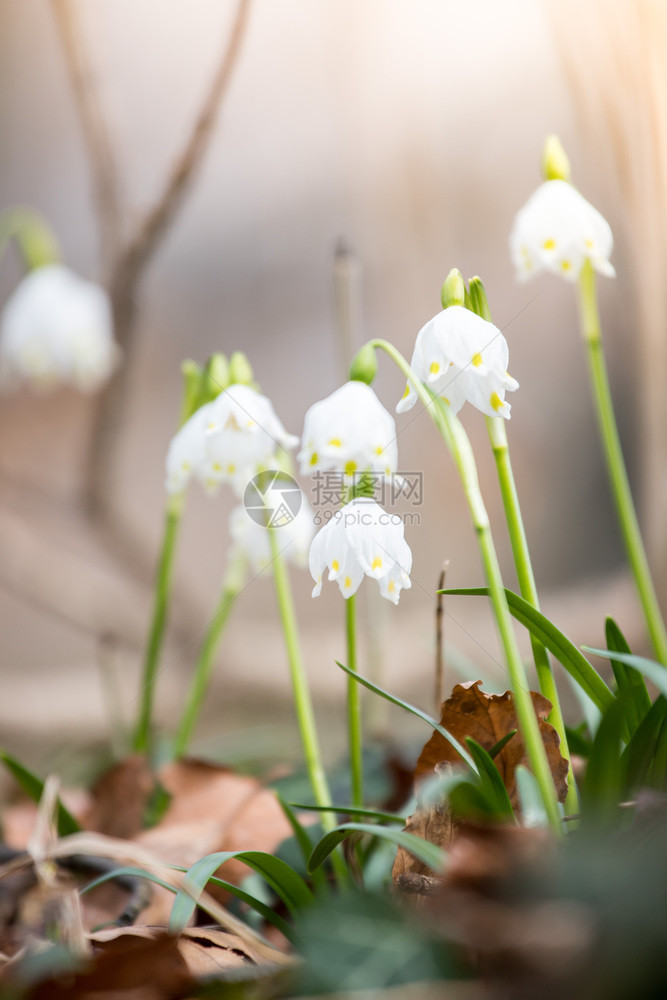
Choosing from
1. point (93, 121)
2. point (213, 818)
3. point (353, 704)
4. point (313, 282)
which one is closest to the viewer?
point (353, 704)

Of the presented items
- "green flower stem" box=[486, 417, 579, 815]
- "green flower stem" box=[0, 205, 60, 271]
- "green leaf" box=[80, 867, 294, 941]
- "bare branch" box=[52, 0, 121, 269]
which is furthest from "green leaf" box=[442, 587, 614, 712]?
"bare branch" box=[52, 0, 121, 269]

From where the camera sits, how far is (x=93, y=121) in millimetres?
1166

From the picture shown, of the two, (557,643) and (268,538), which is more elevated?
(268,538)

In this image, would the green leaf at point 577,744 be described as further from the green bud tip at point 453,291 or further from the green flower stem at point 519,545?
the green bud tip at point 453,291

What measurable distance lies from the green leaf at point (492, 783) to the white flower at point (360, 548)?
0.11 metres

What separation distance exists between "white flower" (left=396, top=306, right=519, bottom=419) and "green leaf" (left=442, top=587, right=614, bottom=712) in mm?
110

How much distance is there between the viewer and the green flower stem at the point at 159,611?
A: 0.72 meters

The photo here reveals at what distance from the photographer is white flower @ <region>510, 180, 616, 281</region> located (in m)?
0.59

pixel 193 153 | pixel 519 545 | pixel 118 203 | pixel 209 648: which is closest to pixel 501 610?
pixel 519 545

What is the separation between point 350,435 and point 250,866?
27 centimetres

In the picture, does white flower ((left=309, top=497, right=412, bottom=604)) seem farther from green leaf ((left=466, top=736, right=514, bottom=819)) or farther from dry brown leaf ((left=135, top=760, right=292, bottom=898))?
dry brown leaf ((left=135, top=760, right=292, bottom=898))

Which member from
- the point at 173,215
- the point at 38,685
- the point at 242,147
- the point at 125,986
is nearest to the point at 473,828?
the point at 125,986

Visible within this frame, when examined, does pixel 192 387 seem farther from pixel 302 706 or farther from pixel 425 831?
pixel 425 831

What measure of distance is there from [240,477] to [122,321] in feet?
2.50
